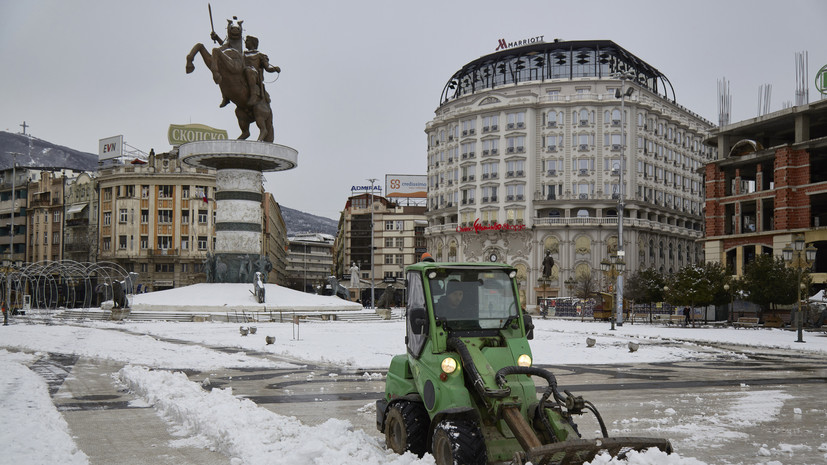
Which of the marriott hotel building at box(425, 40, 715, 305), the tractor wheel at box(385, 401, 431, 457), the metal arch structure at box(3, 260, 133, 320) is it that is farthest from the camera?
the marriott hotel building at box(425, 40, 715, 305)

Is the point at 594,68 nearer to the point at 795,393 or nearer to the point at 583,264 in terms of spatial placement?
the point at 583,264

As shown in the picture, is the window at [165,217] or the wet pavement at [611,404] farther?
the window at [165,217]

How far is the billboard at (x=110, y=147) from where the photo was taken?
314 ft

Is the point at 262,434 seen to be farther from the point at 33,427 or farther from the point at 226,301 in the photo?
the point at 226,301

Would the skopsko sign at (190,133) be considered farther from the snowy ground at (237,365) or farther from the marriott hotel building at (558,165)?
the snowy ground at (237,365)

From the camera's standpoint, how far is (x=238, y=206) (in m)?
49.1

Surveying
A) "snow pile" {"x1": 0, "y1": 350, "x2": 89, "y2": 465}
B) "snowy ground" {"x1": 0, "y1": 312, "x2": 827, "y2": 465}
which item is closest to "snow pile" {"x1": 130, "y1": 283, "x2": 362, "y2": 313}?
"snowy ground" {"x1": 0, "y1": 312, "x2": 827, "y2": 465}

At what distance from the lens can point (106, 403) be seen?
12.7 meters

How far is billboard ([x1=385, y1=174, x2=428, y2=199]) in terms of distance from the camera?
118m

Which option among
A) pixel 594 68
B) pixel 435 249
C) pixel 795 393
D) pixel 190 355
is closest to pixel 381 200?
pixel 435 249

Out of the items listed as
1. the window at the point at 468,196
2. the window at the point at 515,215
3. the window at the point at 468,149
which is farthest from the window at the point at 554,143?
the window at the point at 468,196

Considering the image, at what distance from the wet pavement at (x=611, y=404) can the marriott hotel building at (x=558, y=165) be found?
6447cm

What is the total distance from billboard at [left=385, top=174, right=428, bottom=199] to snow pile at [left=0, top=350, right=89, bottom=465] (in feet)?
340

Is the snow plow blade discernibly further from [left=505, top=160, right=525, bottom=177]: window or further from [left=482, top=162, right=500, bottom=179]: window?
[left=482, top=162, right=500, bottom=179]: window
